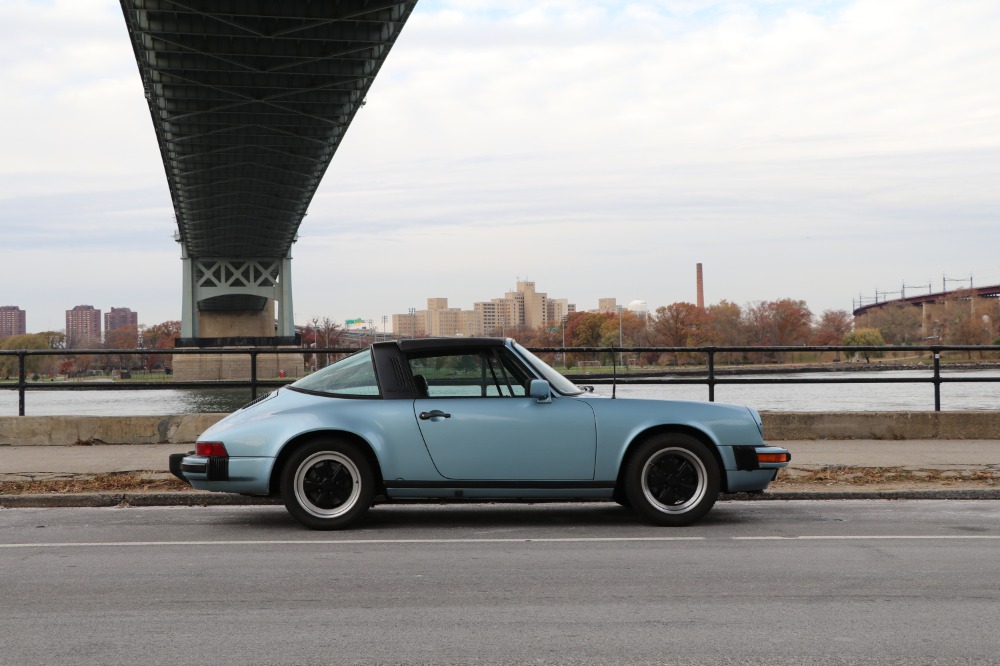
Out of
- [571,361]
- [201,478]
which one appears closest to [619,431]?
[201,478]

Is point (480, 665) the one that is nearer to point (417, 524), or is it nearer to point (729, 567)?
point (729, 567)

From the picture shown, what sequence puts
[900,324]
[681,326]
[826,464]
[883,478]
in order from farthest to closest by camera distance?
[900,324]
[681,326]
[826,464]
[883,478]

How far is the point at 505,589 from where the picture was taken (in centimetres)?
548

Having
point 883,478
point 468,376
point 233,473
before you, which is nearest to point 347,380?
point 468,376

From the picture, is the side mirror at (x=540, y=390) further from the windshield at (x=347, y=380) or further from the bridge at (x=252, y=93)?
the bridge at (x=252, y=93)

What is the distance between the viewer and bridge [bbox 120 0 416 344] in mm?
36125

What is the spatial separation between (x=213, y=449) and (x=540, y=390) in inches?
87.3

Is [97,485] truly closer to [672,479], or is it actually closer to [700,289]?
[672,479]

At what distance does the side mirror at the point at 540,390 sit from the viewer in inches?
286

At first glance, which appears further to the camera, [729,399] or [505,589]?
[729,399]

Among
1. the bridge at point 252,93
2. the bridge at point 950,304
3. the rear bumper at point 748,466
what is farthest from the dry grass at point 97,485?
A: the bridge at point 950,304

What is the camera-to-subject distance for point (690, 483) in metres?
7.42

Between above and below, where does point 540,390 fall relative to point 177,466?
above

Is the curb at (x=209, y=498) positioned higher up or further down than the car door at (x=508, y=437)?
further down
